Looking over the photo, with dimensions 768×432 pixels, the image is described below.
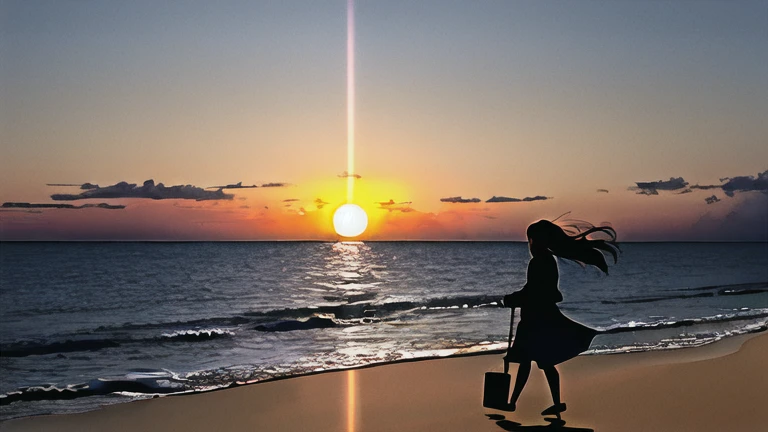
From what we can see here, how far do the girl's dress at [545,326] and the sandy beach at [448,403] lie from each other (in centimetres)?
72

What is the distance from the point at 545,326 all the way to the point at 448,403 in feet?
6.71

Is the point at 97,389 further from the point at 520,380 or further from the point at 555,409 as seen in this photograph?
the point at 555,409

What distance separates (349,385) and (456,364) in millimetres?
2232

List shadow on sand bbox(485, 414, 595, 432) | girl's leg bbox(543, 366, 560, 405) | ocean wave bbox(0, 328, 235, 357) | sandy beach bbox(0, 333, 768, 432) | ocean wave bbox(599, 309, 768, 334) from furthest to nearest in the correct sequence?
ocean wave bbox(599, 309, 768, 334) < ocean wave bbox(0, 328, 235, 357) < sandy beach bbox(0, 333, 768, 432) < girl's leg bbox(543, 366, 560, 405) < shadow on sand bbox(485, 414, 595, 432)

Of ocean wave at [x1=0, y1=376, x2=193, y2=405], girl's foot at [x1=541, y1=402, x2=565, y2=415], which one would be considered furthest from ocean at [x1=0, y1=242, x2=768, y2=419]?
girl's foot at [x1=541, y1=402, x2=565, y2=415]

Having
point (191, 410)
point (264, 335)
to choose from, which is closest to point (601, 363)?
point (191, 410)

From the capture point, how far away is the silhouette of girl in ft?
25.0

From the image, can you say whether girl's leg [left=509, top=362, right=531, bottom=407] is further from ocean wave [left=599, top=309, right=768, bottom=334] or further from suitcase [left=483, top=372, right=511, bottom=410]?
ocean wave [left=599, top=309, right=768, bottom=334]

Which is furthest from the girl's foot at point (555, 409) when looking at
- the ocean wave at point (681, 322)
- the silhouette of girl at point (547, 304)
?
the ocean wave at point (681, 322)

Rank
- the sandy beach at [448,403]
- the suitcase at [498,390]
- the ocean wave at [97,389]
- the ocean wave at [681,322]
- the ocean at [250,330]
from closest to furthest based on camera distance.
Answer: the suitcase at [498,390] < the sandy beach at [448,403] < the ocean wave at [97,389] < the ocean at [250,330] < the ocean wave at [681,322]

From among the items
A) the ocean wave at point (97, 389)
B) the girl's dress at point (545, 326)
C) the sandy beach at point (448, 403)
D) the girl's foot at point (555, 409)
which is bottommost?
the ocean wave at point (97, 389)

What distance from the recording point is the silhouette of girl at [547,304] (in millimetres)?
7629

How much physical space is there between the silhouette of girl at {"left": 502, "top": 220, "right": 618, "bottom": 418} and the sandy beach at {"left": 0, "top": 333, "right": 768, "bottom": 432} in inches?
28.1

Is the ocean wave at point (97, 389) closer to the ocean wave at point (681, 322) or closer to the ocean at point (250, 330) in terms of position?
the ocean at point (250, 330)
